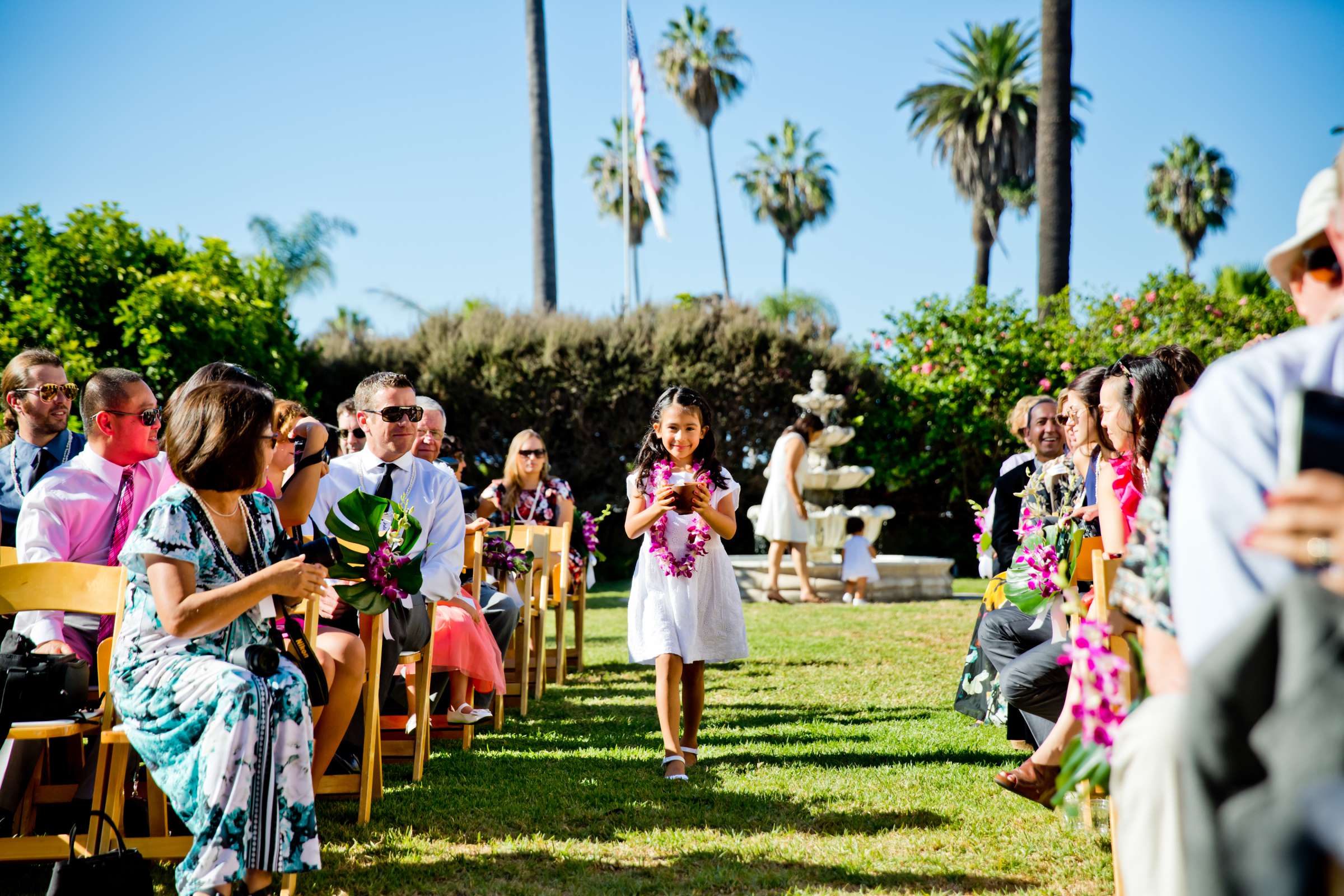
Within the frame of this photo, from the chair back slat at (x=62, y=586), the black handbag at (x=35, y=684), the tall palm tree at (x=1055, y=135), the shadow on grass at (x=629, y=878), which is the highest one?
the tall palm tree at (x=1055, y=135)

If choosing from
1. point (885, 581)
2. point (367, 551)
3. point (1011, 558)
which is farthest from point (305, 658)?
point (885, 581)

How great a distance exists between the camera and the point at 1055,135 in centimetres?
1581

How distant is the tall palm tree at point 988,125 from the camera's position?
39031 mm

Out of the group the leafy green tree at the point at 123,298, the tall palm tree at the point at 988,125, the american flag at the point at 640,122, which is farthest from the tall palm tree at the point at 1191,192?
the leafy green tree at the point at 123,298

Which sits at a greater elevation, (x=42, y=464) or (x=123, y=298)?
(x=123, y=298)

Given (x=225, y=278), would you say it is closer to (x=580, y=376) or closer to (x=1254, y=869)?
(x=580, y=376)

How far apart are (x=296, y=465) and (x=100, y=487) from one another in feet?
2.91

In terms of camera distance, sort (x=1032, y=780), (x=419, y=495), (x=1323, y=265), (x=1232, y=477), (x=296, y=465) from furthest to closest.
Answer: (x=419, y=495)
(x=296, y=465)
(x=1032, y=780)
(x=1323, y=265)
(x=1232, y=477)

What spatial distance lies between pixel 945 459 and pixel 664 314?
562cm

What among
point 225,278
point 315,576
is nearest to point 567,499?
point 315,576

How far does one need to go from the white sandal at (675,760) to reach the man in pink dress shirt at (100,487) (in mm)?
2733

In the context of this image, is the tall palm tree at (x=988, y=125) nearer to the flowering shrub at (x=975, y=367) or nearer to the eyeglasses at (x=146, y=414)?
the flowering shrub at (x=975, y=367)

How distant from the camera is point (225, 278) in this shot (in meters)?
13.6

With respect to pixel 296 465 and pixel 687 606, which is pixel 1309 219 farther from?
pixel 296 465
